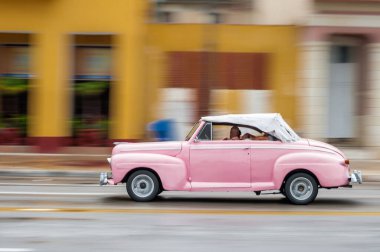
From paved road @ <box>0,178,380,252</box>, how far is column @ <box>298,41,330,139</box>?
746 cm

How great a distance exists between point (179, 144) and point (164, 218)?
206 cm

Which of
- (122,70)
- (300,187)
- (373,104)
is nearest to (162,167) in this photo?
(300,187)

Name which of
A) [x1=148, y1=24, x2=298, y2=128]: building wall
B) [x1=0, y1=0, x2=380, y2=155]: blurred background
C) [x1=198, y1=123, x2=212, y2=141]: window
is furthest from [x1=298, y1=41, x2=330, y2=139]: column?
Result: [x1=198, y1=123, x2=212, y2=141]: window

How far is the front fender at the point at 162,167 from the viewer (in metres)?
12.1

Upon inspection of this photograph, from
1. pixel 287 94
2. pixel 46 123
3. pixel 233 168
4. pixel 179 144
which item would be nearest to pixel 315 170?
pixel 233 168

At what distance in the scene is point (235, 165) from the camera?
39.4 ft

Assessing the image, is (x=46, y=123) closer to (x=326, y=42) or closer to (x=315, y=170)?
(x=326, y=42)

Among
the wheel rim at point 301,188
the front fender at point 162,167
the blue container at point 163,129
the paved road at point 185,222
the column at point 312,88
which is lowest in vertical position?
the paved road at point 185,222

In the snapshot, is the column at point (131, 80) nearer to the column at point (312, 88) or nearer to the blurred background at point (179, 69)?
the blurred background at point (179, 69)

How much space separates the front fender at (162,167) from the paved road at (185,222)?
36 centimetres

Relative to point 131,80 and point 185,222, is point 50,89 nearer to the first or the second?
point 131,80

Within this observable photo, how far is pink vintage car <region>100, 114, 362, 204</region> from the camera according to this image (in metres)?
12.0

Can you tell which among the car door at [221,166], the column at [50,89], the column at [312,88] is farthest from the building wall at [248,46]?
the car door at [221,166]

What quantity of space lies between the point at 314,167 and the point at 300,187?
43 centimetres
